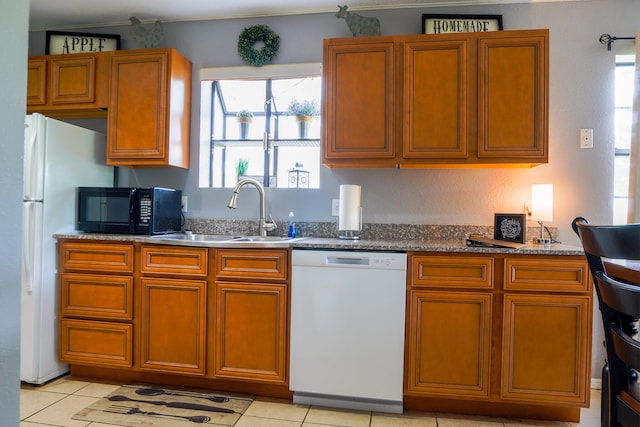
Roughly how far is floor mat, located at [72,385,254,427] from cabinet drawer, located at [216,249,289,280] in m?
0.72

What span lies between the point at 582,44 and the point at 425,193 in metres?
1.42

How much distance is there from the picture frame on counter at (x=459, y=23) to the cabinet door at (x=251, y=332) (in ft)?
6.59

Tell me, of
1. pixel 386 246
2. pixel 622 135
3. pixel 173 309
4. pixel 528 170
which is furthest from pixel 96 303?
pixel 622 135

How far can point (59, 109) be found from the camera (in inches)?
109

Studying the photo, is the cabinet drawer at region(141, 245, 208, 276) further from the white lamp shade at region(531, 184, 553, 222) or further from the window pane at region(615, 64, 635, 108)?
the window pane at region(615, 64, 635, 108)

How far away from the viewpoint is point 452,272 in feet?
6.72

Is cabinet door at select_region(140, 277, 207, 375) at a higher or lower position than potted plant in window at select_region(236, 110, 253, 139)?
lower

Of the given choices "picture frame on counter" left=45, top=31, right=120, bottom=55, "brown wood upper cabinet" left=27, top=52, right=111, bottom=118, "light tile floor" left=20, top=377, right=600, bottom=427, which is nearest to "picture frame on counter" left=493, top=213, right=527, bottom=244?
"light tile floor" left=20, top=377, right=600, bottom=427

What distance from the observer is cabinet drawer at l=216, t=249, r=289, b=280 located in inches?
85.1

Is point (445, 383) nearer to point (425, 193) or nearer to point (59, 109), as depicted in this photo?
point (425, 193)

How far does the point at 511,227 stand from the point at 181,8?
272 centimetres

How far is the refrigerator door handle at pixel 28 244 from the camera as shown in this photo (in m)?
2.29

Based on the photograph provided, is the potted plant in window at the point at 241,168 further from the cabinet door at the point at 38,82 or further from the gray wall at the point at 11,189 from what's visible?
the gray wall at the point at 11,189

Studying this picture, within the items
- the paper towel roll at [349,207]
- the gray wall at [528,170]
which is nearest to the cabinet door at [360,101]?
the paper towel roll at [349,207]
